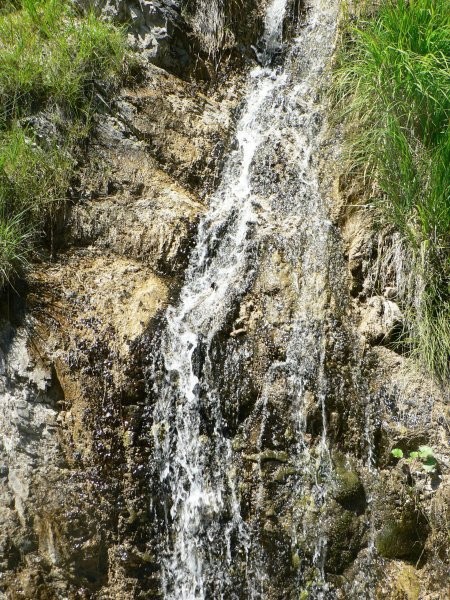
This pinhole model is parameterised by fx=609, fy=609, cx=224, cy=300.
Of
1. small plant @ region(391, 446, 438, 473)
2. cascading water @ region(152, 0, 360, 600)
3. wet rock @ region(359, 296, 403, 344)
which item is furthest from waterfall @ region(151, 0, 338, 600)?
small plant @ region(391, 446, 438, 473)

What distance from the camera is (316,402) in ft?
11.0

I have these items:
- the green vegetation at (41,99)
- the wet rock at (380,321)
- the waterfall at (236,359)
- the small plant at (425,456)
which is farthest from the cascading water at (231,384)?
the green vegetation at (41,99)

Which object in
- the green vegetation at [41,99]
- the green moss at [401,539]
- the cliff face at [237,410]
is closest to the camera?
the cliff face at [237,410]

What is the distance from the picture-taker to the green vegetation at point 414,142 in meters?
3.48

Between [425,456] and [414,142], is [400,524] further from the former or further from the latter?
[414,142]

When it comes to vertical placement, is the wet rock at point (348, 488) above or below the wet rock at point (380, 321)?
below

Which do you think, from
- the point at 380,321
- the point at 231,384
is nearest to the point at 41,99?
the point at 231,384

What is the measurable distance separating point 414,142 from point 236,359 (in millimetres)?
1790

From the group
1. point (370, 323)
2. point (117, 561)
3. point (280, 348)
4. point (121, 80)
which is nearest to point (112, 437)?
point (117, 561)

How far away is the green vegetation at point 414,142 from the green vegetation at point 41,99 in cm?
183

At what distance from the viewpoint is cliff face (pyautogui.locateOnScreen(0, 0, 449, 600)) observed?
9.89ft

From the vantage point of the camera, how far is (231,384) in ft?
11.0

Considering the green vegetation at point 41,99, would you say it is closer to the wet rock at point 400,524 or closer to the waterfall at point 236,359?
the waterfall at point 236,359

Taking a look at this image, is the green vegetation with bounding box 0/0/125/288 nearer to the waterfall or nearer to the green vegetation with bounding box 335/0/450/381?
the waterfall
